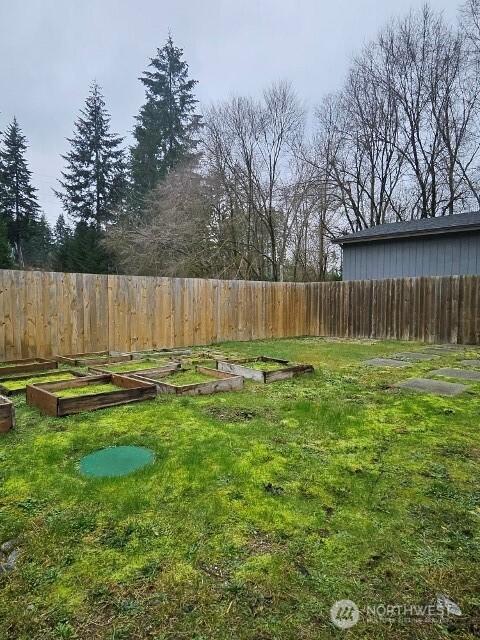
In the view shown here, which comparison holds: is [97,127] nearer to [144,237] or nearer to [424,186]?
[144,237]

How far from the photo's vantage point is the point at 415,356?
19.8 ft

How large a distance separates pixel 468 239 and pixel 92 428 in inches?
405

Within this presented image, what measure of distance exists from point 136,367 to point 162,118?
18007 mm

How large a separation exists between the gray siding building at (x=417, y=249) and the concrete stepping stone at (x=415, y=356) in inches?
183

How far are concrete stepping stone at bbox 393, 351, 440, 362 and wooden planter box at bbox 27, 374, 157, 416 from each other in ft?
13.6

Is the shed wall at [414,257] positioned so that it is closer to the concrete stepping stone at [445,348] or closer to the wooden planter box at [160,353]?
the concrete stepping stone at [445,348]

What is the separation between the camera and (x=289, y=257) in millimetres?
15945

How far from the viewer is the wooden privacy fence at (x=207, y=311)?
554cm

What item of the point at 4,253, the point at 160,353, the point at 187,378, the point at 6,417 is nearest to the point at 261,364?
the point at 187,378

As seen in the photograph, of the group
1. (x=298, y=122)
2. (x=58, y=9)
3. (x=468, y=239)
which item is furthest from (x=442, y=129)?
(x=58, y=9)

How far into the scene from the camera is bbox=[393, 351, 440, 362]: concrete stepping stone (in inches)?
225

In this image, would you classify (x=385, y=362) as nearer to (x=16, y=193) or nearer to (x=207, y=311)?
(x=207, y=311)
